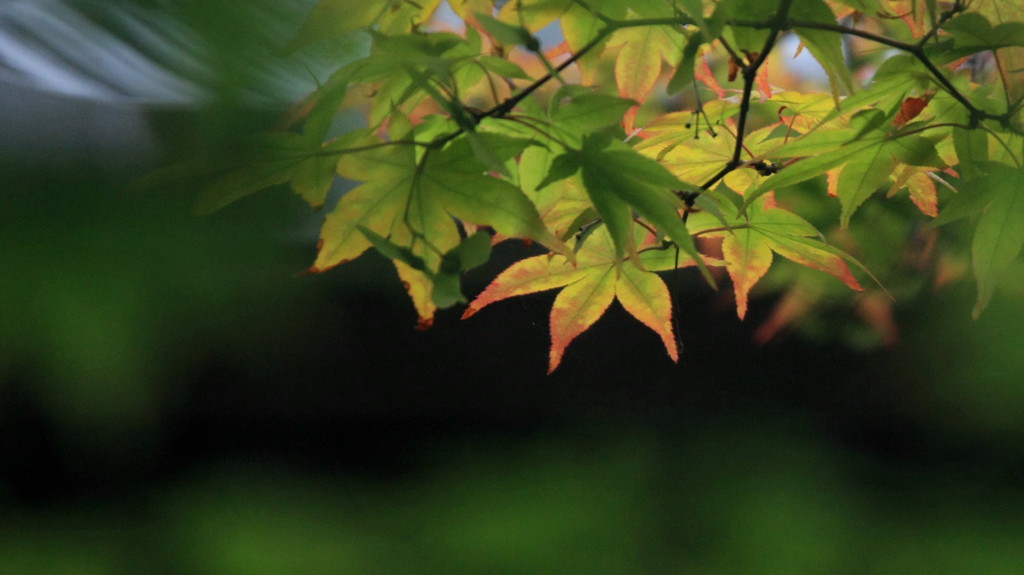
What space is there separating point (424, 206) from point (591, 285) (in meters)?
0.14

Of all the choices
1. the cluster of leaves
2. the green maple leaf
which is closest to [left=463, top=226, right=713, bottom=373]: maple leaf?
the cluster of leaves

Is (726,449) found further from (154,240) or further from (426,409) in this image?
(154,240)

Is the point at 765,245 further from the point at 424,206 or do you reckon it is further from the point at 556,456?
the point at 556,456

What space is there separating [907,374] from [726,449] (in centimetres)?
27

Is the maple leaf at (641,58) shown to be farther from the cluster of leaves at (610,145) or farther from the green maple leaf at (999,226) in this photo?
the green maple leaf at (999,226)

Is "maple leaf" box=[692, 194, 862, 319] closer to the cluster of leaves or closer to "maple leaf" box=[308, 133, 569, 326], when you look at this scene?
the cluster of leaves

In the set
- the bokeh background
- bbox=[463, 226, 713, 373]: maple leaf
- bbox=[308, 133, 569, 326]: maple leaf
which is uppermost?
bbox=[308, 133, 569, 326]: maple leaf

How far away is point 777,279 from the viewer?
1010 mm

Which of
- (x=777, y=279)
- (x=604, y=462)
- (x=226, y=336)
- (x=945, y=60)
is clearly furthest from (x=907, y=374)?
(x=226, y=336)

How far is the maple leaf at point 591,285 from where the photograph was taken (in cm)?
39

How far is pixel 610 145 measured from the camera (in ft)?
0.84

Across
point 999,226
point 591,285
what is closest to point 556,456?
point 591,285

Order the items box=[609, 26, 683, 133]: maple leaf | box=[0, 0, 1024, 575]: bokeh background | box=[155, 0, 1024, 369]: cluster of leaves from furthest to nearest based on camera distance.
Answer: box=[0, 0, 1024, 575]: bokeh background, box=[609, 26, 683, 133]: maple leaf, box=[155, 0, 1024, 369]: cluster of leaves

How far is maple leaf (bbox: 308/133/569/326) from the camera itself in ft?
0.86
